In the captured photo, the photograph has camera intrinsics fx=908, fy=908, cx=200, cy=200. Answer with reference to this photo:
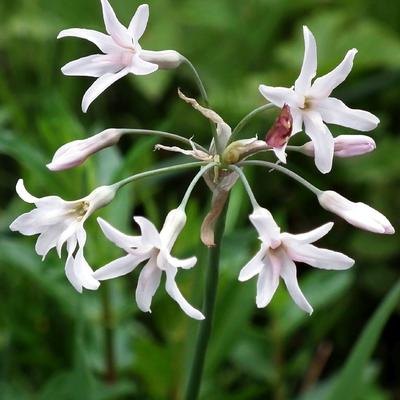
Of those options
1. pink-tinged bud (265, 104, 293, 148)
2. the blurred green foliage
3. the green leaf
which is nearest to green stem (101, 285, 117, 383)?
the blurred green foliage

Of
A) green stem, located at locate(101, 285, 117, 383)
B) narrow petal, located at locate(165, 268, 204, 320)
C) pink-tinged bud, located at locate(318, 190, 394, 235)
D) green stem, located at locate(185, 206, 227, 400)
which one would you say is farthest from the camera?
green stem, located at locate(101, 285, 117, 383)

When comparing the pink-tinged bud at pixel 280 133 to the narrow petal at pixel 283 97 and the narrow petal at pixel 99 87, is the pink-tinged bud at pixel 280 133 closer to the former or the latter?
A: the narrow petal at pixel 283 97

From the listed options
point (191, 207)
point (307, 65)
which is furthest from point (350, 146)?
point (191, 207)

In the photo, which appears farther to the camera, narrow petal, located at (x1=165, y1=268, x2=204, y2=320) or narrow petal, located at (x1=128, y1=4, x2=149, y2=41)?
narrow petal, located at (x1=128, y1=4, x2=149, y2=41)

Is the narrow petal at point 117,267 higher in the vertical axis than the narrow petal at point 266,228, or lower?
lower

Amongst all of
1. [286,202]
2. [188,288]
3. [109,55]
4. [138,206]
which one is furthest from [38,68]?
[109,55]

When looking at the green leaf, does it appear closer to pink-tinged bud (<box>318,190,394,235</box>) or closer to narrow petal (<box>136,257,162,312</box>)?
pink-tinged bud (<box>318,190,394,235</box>)

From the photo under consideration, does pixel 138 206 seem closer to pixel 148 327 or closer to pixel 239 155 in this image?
pixel 148 327

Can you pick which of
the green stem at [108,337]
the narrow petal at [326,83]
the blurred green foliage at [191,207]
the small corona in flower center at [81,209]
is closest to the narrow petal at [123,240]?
the small corona in flower center at [81,209]
